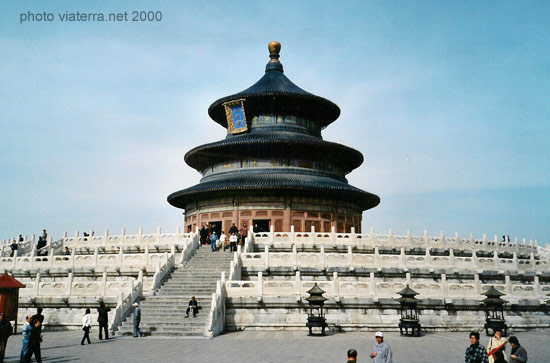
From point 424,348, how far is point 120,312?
11.9m

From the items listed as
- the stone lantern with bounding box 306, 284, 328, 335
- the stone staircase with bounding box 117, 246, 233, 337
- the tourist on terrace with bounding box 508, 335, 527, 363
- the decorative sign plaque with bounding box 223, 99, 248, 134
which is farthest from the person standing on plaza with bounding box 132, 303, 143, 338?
the decorative sign plaque with bounding box 223, 99, 248, 134

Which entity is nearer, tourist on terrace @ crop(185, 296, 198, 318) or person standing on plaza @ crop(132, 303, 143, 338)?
person standing on plaza @ crop(132, 303, 143, 338)

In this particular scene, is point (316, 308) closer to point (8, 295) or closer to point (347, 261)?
point (347, 261)

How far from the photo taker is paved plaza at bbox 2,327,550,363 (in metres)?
14.1

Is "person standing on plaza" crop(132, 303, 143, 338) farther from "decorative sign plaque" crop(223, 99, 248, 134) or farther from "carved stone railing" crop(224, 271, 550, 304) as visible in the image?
"decorative sign plaque" crop(223, 99, 248, 134)

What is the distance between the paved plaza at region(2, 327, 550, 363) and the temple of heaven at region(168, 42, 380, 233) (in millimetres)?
19639

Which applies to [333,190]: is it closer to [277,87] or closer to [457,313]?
[277,87]

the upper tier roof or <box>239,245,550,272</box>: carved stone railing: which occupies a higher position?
the upper tier roof

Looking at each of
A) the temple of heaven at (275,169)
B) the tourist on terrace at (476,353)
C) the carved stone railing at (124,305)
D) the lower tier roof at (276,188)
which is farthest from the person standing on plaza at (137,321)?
the lower tier roof at (276,188)

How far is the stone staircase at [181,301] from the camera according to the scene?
1955 cm

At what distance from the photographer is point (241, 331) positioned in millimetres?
20703

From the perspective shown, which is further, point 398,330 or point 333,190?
point 333,190

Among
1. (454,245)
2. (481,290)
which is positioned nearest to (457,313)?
(481,290)

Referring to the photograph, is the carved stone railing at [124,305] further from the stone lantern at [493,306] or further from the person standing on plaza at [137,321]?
the stone lantern at [493,306]
